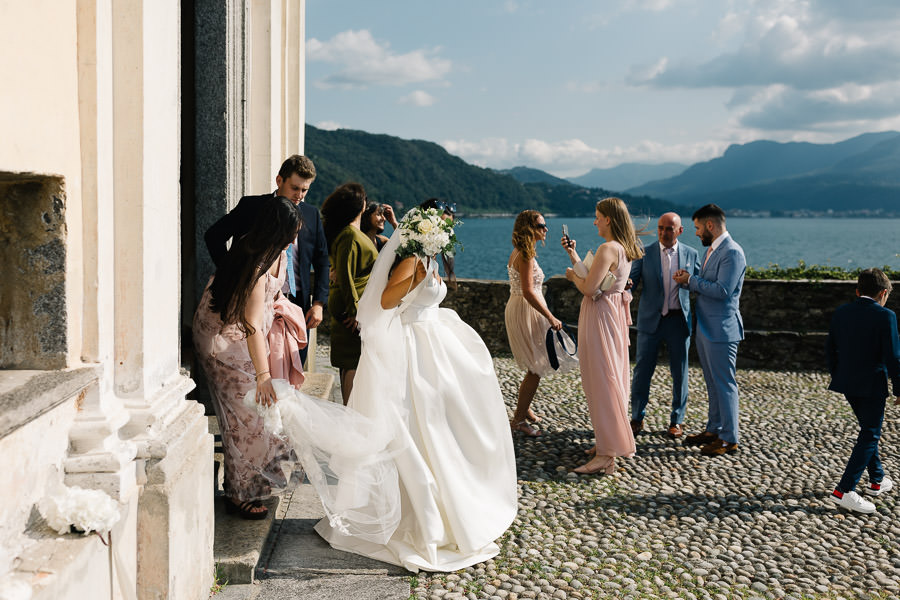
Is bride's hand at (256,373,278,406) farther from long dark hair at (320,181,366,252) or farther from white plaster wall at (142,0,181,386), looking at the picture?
long dark hair at (320,181,366,252)

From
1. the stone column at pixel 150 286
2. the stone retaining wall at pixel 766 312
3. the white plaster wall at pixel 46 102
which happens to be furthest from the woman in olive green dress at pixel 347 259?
the stone retaining wall at pixel 766 312

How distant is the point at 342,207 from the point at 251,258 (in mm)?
2345

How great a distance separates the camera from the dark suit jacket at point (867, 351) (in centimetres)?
520

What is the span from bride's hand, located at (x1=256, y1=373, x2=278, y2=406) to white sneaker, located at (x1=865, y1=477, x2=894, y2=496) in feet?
14.9

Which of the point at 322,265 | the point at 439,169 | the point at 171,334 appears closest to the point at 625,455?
the point at 322,265

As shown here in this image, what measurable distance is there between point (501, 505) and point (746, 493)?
2.20m

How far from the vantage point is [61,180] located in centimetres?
260

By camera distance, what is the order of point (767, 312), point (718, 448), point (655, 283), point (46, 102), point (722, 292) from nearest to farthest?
point (46, 102), point (722, 292), point (718, 448), point (655, 283), point (767, 312)

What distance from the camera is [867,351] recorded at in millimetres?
5234

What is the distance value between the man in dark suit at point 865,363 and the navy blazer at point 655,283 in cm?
159

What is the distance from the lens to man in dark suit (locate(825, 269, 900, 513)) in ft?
17.1

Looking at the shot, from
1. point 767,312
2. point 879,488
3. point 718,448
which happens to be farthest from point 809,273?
point 879,488

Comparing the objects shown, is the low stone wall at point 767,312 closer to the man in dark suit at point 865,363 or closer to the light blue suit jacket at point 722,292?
the light blue suit jacket at point 722,292

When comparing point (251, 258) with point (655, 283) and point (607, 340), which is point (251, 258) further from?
point (655, 283)
